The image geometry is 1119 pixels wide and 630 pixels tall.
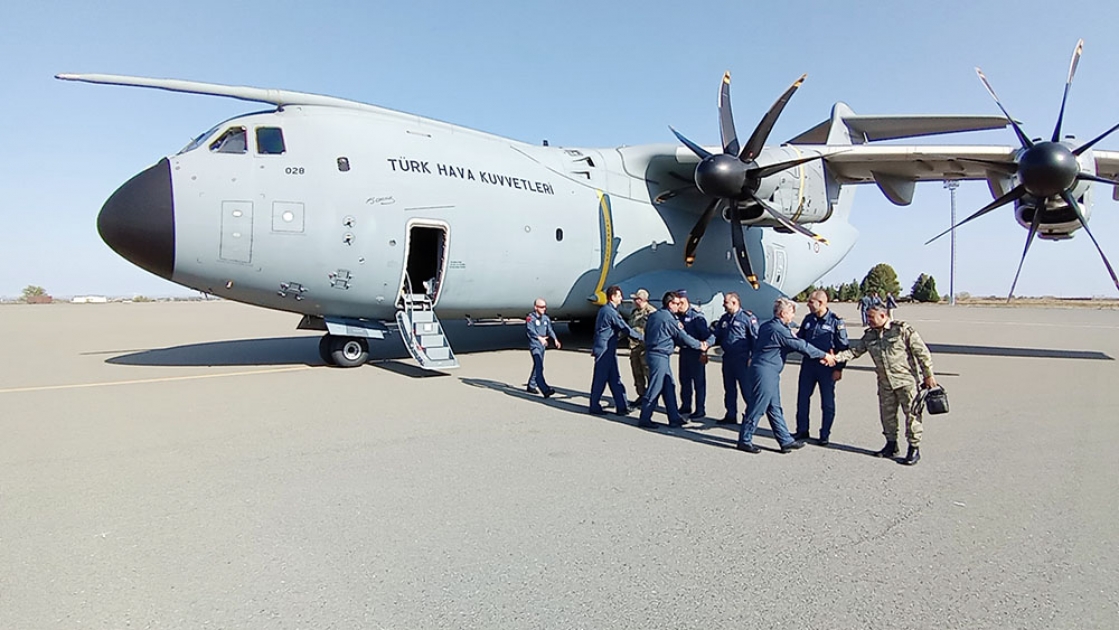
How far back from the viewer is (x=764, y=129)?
11414 millimetres

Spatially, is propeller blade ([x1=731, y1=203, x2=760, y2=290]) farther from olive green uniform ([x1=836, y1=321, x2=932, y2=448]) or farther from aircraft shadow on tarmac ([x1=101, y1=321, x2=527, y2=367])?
olive green uniform ([x1=836, y1=321, x2=932, y2=448])

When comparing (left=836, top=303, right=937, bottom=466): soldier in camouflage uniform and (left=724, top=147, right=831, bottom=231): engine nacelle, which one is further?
(left=724, top=147, right=831, bottom=231): engine nacelle

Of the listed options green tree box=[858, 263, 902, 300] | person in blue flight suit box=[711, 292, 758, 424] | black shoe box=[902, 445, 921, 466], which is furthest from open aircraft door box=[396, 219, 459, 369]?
green tree box=[858, 263, 902, 300]

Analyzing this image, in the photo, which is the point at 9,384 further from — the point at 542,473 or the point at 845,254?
the point at 845,254

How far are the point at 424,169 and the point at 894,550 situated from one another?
8.73 m

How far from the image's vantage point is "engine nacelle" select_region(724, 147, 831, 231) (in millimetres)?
12258

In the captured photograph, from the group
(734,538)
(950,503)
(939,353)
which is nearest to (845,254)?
(939,353)

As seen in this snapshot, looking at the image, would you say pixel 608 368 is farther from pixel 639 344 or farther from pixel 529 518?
pixel 529 518

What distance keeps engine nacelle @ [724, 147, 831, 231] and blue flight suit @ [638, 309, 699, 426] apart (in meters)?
6.42

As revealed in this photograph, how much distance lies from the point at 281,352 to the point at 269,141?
207 inches

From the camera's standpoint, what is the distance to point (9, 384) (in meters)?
9.46

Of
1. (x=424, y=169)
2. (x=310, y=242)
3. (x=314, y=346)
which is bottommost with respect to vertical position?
(x=314, y=346)

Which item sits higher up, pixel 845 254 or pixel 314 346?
pixel 845 254

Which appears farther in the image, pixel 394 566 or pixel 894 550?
pixel 894 550
